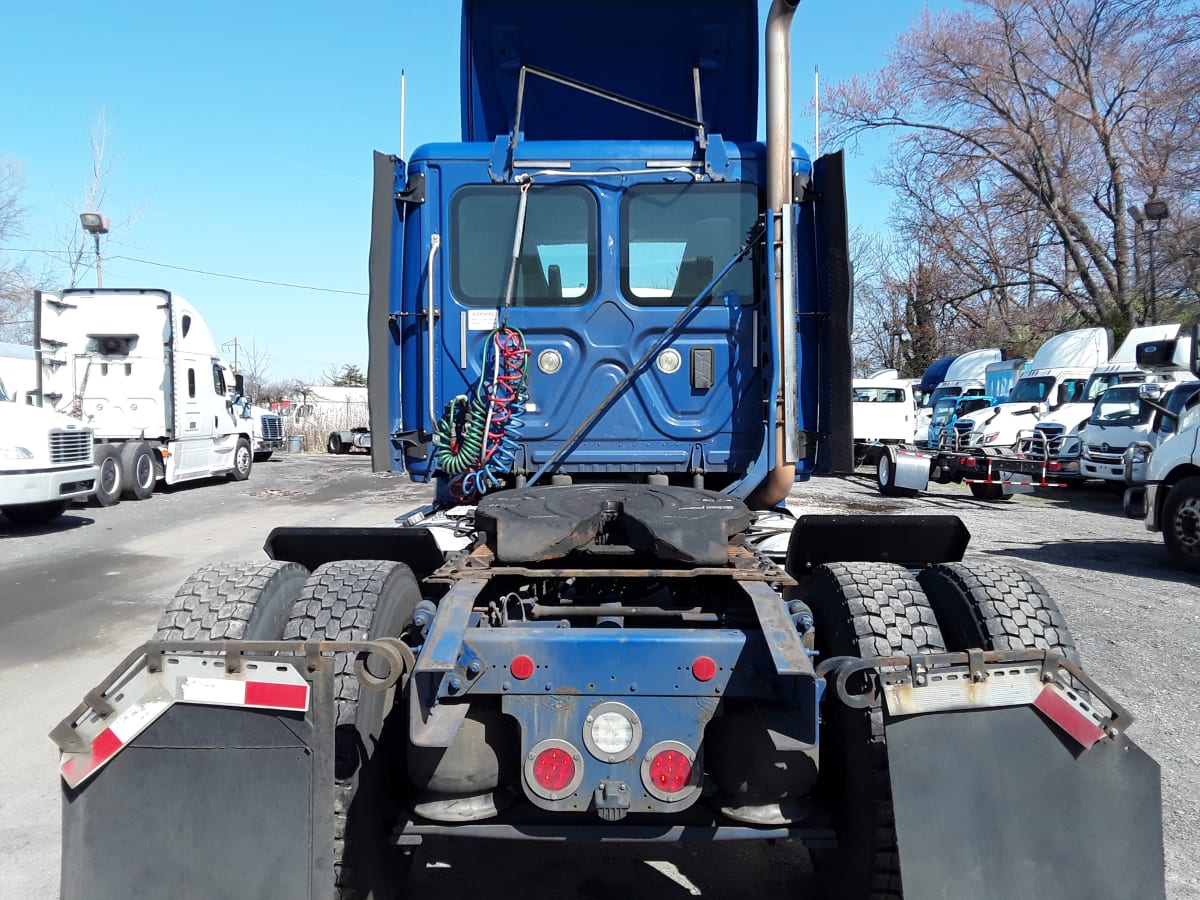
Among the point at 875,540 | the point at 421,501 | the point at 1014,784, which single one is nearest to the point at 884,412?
the point at 421,501

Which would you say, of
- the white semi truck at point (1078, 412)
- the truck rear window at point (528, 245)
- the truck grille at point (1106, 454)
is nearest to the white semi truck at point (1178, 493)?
the truck grille at point (1106, 454)

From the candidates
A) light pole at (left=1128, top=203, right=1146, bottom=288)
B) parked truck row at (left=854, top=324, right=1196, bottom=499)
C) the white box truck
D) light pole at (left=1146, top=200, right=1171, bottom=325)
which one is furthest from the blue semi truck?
light pole at (left=1128, top=203, right=1146, bottom=288)

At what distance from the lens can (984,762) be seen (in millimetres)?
2357

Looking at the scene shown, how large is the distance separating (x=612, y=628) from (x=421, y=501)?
15.0 m

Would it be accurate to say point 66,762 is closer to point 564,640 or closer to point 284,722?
point 284,722

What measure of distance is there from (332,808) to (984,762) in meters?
1.79

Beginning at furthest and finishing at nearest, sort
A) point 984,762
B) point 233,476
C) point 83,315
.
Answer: point 233,476 → point 83,315 → point 984,762

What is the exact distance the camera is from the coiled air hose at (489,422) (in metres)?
4.46

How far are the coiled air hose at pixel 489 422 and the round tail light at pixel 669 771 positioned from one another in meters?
2.23

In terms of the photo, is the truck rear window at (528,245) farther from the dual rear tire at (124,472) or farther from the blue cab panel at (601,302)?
the dual rear tire at (124,472)

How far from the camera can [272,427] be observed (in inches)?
1045

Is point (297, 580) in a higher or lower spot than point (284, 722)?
higher

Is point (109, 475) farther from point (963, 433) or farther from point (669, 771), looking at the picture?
point (963, 433)

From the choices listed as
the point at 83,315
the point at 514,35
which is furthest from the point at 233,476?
the point at 514,35
